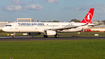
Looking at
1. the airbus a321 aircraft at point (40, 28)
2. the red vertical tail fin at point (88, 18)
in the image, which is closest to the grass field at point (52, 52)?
the airbus a321 aircraft at point (40, 28)

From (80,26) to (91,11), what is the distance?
763cm

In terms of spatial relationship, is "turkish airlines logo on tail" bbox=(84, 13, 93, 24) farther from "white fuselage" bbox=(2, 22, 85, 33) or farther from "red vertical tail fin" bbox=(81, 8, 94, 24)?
"white fuselage" bbox=(2, 22, 85, 33)

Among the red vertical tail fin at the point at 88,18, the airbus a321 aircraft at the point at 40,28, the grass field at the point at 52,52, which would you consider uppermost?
the red vertical tail fin at the point at 88,18

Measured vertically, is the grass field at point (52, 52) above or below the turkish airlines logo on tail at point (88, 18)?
below

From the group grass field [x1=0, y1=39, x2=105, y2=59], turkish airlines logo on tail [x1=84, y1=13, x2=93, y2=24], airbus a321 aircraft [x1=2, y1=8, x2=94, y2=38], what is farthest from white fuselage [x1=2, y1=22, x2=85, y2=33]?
grass field [x1=0, y1=39, x2=105, y2=59]

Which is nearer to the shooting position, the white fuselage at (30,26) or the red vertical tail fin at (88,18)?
the white fuselage at (30,26)

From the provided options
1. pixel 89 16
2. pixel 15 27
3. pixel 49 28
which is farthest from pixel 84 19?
pixel 15 27

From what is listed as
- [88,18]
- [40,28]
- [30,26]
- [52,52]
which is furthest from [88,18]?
[52,52]

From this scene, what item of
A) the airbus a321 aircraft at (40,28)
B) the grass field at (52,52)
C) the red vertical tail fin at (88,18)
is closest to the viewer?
the grass field at (52,52)

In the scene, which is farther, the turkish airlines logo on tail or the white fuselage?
the turkish airlines logo on tail

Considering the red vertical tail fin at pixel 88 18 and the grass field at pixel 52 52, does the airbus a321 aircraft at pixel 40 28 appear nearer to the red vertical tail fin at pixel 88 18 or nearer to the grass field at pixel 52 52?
the red vertical tail fin at pixel 88 18

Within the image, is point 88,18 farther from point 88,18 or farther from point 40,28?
point 40,28

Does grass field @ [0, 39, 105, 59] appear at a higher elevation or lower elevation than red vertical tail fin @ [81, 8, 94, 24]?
lower

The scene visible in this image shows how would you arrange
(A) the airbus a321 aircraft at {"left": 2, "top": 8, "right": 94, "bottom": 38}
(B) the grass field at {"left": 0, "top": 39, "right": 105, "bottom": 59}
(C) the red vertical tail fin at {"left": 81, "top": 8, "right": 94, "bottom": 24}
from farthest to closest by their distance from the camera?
(C) the red vertical tail fin at {"left": 81, "top": 8, "right": 94, "bottom": 24}
(A) the airbus a321 aircraft at {"left": 2, "top": 8, "right": 94, "bottom": 38}
(B) the grass field at {"left": 0, "top": 39, "right": 105, "bottom": 59}
